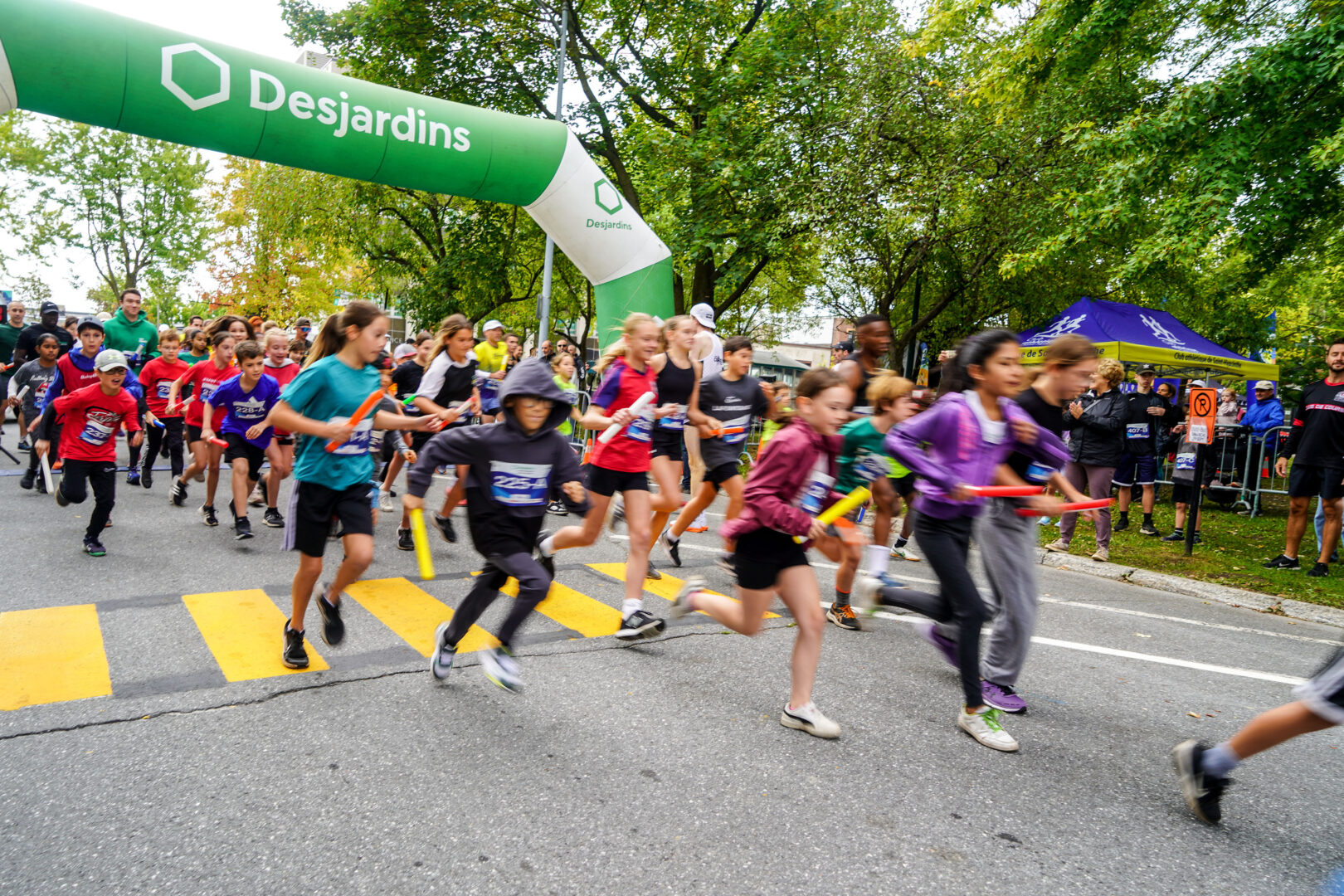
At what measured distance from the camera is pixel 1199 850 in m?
3.07

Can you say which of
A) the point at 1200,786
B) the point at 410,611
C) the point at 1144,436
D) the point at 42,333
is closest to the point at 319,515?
the point at 410,611

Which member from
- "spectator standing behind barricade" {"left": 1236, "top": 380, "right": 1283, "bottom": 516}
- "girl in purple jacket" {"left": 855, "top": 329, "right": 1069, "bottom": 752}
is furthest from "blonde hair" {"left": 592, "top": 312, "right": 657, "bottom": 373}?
"spectator standing behind barricade" {"left": 1236, "top": 380, "right": 1283, "bottom": 516}

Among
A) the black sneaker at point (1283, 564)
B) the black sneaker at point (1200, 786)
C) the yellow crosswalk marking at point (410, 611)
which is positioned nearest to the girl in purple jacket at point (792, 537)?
the black sneaker at point (1200, 786)

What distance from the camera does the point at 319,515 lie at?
14.2 ft

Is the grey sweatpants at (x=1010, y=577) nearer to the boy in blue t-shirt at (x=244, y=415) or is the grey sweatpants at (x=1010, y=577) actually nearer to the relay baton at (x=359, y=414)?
the relay baton at (x=359, y=414)

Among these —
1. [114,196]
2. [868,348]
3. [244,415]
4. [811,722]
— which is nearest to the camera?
[811,722]

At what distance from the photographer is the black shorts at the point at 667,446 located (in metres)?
6.26

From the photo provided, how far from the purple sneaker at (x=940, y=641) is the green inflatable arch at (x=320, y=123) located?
331 inches

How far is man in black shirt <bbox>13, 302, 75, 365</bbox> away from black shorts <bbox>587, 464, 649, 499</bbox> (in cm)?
1096

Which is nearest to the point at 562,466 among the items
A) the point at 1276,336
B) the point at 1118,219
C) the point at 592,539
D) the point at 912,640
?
the point at 592,539

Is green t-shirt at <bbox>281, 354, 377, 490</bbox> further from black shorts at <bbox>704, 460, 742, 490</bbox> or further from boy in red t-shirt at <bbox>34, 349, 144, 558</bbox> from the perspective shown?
boy in red t-shirt at <bbox>34, 349, 144, 558</bbox>

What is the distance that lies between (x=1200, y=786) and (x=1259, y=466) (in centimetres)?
1173

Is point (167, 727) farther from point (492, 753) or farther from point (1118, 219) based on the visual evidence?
point (1118, 219)

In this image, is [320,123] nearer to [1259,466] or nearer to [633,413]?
[633,413]
